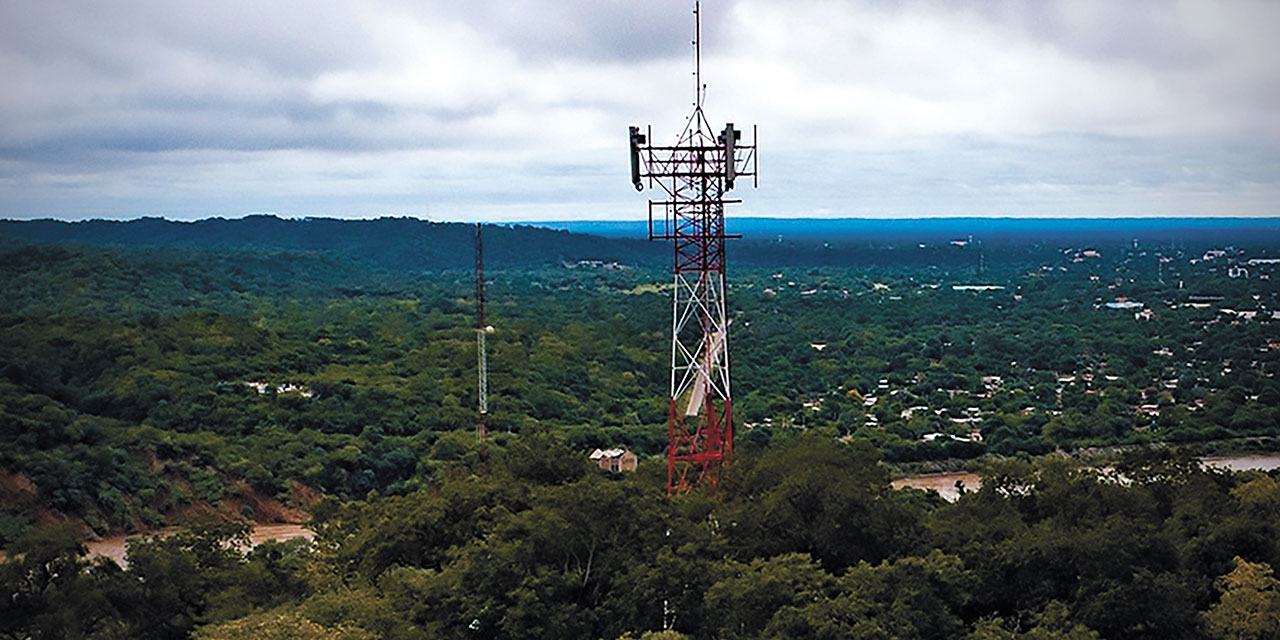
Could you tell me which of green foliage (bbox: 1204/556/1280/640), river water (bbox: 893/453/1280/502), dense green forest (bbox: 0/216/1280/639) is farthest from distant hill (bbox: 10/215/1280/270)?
green foliage (bbox: 1204/556/1280/640)

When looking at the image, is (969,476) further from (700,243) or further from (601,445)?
→ (700,243)

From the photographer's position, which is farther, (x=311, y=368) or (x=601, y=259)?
(x=601, y=259)

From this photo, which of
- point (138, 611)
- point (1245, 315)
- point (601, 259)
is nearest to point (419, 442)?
point (138, 611)

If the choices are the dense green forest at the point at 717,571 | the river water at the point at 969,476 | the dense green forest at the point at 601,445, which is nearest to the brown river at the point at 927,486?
the river water at the point at 969,476

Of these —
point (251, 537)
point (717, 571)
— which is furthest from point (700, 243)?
point (251, 537)

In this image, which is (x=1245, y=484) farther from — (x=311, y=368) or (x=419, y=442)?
(x=311, y=368)

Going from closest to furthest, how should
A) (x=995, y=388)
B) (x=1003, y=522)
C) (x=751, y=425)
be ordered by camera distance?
(x=1003, y=522), (x=751, y=425), (x=995, y=388)

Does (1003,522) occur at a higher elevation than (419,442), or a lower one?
higher
